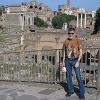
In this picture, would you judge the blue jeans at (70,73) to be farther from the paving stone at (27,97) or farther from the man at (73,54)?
the paving stone at (27,97)

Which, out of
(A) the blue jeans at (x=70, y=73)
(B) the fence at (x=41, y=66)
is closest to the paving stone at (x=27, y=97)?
(A) the blue jeans at (x=70, y=73)

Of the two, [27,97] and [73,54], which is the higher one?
[73,54]

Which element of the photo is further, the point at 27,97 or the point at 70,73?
the point at 27,97

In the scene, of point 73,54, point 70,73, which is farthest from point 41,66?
point 73,54

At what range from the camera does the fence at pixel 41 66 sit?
877cm

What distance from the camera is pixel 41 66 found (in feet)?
30.8

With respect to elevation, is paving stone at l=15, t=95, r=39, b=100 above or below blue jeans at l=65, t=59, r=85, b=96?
below

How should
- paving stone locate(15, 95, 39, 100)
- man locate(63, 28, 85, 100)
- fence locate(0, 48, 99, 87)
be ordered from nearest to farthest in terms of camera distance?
man locate(63, 28, 85, 100) → paving stone locate(15, 95, 39, 100) → fence locate(0, 48, 99, 87)

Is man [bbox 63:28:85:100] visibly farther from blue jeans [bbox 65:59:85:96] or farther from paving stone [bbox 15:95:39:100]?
paving stone [bbox 15:95:39:100]

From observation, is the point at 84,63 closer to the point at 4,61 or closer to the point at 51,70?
the point at 51,70

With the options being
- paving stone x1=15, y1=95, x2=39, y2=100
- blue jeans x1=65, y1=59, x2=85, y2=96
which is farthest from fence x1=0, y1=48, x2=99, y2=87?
paving stone x1=15, y1=95, x2=39, y2=100

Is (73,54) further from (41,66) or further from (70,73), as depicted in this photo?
(41,66)

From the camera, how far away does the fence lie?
28.8 feet

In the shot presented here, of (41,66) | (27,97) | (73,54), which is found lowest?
(27,97)
